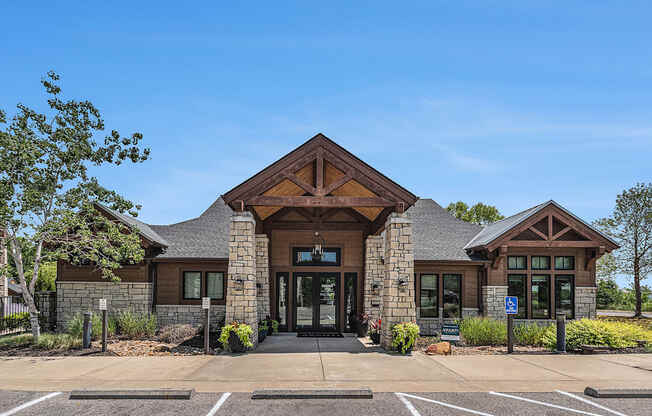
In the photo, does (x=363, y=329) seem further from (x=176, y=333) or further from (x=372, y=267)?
(x=176, y=333)

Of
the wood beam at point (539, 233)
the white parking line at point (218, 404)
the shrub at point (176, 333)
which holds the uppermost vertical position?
the wood beam at point (539, 233)

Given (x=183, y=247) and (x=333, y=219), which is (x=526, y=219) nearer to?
(x=333, y=219)

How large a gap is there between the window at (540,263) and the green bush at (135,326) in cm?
1451

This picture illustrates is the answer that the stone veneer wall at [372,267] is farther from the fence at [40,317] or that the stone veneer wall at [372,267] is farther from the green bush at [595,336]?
the fence at [40,317]

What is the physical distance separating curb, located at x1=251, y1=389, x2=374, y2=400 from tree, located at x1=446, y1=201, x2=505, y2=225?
112ft

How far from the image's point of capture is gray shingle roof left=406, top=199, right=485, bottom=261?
62.3 feet

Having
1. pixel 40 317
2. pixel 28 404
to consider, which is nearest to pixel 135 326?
pixel 40 317

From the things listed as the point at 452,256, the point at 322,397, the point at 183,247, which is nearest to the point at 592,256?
the point at 452,256

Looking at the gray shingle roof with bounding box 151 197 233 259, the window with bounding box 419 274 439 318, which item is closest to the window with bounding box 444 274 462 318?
the window with bounding box 419 274 439 318

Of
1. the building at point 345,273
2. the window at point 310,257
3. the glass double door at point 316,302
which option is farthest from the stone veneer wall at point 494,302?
the window at point 310,257

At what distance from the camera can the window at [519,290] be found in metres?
18.5

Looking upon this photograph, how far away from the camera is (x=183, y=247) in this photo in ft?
63.5

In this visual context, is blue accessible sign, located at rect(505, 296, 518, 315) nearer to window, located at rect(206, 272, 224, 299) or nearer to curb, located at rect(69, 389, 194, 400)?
curb, located at rect(69, 389, 194, 400)

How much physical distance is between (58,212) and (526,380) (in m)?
14.1
